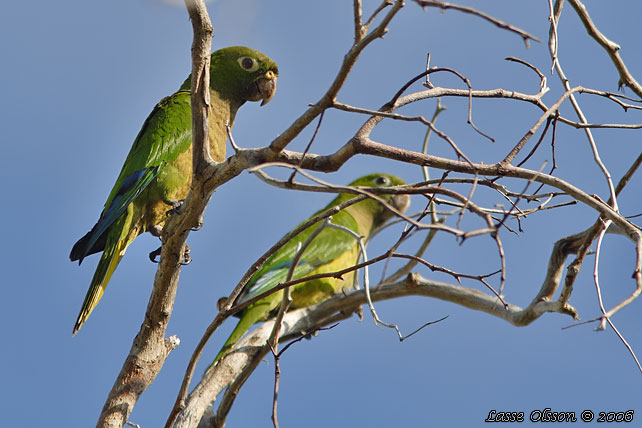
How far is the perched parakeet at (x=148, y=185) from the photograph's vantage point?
3949mm

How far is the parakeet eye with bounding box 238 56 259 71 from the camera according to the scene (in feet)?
16.4

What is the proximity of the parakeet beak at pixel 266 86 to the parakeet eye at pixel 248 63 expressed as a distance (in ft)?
0.33

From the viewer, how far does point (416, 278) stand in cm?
416

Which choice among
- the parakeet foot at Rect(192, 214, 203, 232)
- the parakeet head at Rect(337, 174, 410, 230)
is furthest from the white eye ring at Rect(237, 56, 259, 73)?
the parakeet foot at Rect(192, 214, 203, 232)

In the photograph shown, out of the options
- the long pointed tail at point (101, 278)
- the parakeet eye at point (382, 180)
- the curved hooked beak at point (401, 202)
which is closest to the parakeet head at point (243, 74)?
the long pointed tail at point (101, 278)

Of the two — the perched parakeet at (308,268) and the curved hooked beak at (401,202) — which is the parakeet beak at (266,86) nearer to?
the perched parakeet at (308,268)

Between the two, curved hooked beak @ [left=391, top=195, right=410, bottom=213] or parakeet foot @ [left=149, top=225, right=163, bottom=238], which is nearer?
parakeet foot @ [left=149, top=225, right=163, bottom=238]

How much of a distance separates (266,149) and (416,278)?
6.78 ft

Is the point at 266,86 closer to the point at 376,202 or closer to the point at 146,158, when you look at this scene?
the point at 146,158

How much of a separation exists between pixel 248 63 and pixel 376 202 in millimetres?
2101

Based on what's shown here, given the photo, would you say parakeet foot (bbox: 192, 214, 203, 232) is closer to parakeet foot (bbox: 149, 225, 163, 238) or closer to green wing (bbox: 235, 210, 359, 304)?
parakeet foot (bbox: 149, 225, 163, 238)

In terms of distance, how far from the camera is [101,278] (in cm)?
379

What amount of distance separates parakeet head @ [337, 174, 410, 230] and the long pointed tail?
2.71m

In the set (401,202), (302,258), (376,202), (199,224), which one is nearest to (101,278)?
(199,224)
